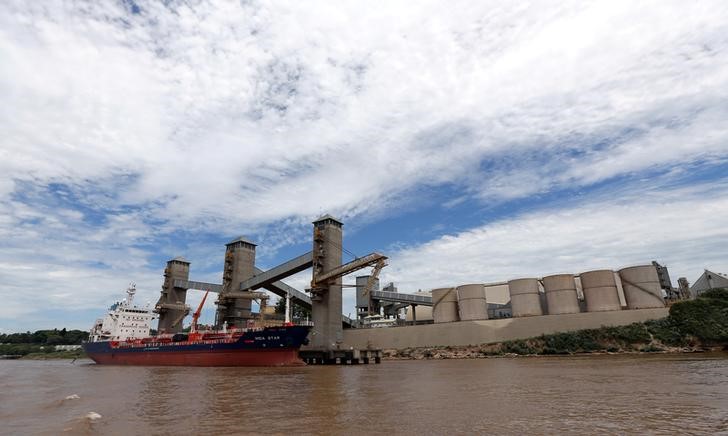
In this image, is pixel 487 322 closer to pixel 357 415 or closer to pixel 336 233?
pixel 336 233

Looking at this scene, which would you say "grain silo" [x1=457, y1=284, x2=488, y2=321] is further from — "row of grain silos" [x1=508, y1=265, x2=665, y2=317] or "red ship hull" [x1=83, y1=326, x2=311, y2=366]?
"red ship hull" [x1=83, y1=326, x2=311, y2=366]

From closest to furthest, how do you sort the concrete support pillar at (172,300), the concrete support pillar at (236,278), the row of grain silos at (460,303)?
the row of grain silos at (460,303)
the concrete support pillar at (236,278)
the concrete support pillar at (172,300)

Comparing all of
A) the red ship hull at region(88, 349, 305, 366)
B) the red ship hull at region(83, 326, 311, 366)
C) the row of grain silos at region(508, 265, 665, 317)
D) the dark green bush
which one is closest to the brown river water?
the red ship hull at region(83, 326, 311, 366)

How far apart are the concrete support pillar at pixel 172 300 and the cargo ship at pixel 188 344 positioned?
3.77 meters

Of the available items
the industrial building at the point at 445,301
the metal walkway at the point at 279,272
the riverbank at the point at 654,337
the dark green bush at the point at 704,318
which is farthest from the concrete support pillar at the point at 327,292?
the dark green bush at the point at 704,318

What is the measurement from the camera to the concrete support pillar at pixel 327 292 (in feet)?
157

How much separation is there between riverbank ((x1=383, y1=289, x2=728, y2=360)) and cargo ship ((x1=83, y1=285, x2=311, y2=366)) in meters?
20.7

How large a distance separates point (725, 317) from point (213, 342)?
50214 millimetres

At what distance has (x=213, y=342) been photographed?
4075 centimetres

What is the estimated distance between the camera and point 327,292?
49.1 metres

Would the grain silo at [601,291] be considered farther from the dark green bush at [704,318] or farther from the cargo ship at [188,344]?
the cargo ship at [188,344]

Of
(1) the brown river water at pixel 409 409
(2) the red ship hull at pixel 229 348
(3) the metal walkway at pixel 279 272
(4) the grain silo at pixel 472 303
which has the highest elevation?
(3) the metal walkway at pixel 279 272

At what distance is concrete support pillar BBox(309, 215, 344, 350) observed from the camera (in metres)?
48.0

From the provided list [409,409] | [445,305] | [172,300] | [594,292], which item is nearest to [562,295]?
[594,292]
